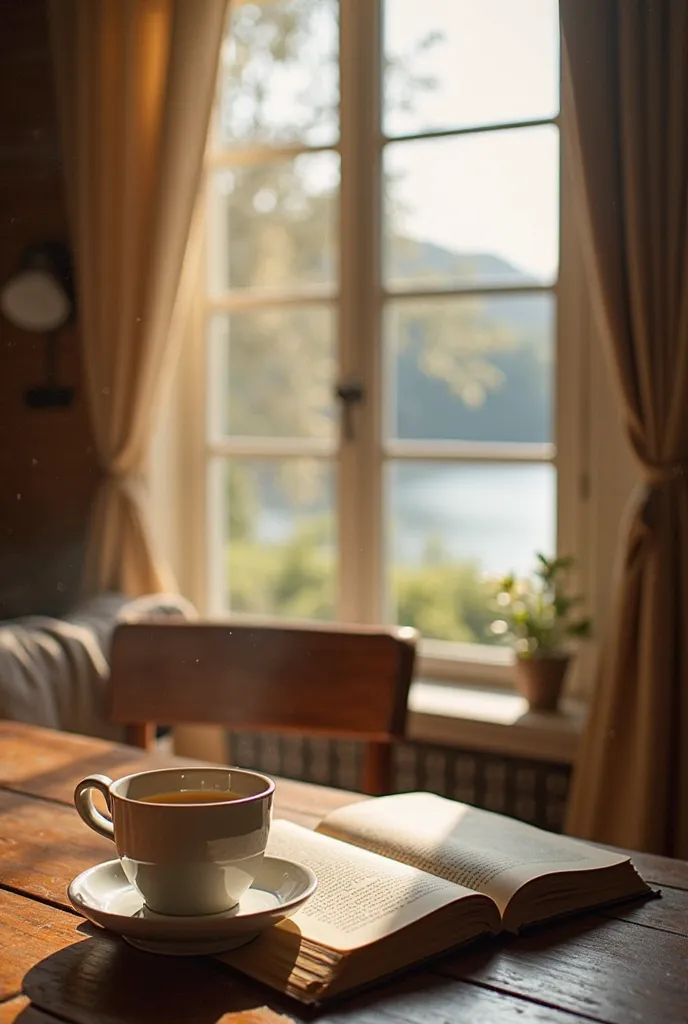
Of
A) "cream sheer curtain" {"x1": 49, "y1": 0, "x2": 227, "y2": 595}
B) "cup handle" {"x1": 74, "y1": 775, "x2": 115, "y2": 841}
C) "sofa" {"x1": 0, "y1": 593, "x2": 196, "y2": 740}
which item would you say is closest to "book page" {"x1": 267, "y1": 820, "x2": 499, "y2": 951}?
"cup handle" {"x1": 74, "y1": 775, "x2": 115, "y2": 841}

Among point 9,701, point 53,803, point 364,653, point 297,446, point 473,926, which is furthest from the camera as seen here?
point 297,446

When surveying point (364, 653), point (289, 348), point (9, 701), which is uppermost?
point (289, 348)

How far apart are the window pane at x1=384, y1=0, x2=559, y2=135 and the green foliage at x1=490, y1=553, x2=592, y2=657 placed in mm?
852

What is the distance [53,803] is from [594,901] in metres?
0.51

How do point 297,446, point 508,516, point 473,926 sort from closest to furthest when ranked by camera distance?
1. point 473,926
2. point 508,516
3. point 297,446

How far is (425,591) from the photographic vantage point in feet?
7.79

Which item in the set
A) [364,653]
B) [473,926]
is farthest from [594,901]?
[364,653]

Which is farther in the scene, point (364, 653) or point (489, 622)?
point (489, 622)

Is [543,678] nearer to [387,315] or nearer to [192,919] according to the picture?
[387,315]

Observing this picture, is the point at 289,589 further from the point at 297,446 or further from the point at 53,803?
the point at 53,803

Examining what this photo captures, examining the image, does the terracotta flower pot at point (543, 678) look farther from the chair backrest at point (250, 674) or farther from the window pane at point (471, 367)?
the chair backrest at point (250, 674)

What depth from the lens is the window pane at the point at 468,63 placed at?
218cm

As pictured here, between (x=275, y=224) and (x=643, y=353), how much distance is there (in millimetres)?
1009

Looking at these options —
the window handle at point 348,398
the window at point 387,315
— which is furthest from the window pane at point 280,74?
the window handle at point 348,398
